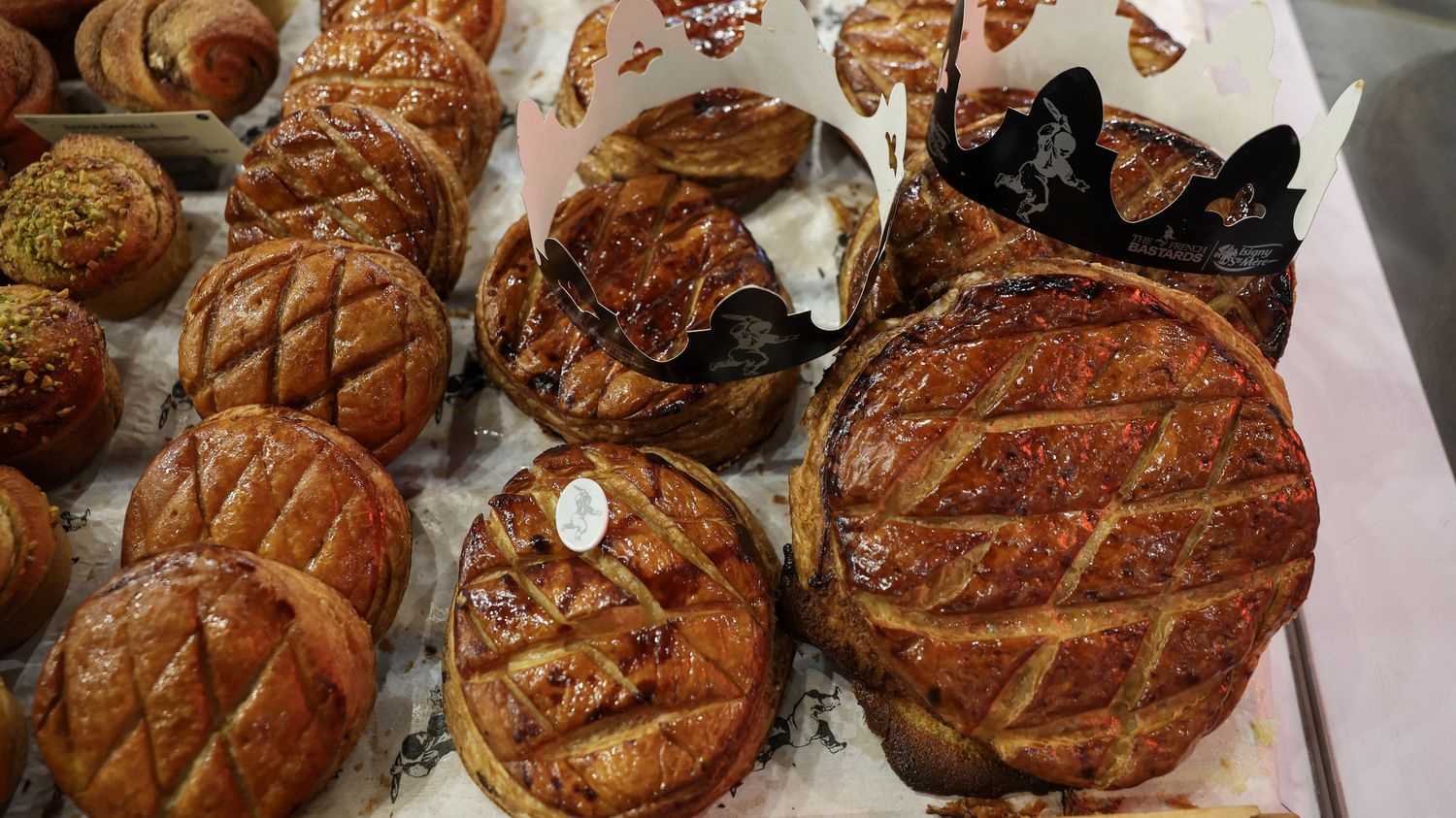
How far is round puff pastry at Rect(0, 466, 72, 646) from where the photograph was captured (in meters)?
3.04

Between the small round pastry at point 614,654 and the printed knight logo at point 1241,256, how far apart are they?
5.66 feet

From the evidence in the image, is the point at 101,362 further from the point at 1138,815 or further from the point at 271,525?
the point at 1138,815

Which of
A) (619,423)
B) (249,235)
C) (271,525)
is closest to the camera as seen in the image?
(271,525)

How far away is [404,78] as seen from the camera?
4.12 m

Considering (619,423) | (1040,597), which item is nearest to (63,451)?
(619,423)

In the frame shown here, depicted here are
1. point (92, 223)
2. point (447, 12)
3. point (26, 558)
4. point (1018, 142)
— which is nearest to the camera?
point (1018, 142)

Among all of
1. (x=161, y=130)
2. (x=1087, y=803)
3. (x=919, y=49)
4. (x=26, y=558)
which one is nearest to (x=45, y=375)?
(x=26, y=558)

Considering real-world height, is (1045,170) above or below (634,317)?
above

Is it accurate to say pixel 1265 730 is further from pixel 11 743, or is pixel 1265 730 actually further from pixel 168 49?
pixel 168 49

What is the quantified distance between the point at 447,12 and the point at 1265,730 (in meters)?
4.61

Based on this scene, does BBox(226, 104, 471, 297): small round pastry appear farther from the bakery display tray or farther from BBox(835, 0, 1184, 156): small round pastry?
BBox(835, 0, 1184, 156): small round pastry

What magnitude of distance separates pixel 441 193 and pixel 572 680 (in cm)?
219

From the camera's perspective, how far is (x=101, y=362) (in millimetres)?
3482

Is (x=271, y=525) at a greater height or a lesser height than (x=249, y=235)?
lesser
